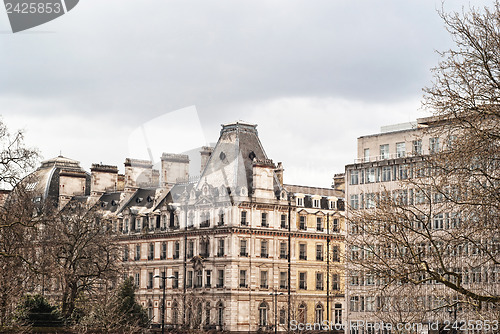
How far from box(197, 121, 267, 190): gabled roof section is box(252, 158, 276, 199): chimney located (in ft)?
4.47

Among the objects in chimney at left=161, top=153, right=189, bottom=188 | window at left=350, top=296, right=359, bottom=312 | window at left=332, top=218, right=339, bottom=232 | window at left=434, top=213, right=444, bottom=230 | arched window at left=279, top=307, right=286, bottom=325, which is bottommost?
arched window at left=279, top=307, right=286, bottom=325

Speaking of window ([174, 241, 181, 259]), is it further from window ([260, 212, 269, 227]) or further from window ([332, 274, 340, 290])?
window ([332, 274, 340, 290])

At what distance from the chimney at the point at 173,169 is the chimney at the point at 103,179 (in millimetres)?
11136

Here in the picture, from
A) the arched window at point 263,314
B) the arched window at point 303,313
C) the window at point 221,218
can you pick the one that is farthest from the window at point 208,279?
the arched window at point 303,313

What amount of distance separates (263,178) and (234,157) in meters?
4.62

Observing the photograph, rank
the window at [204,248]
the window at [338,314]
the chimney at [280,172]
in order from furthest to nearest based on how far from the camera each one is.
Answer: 1. the chimney at [280,172]
2. the window at [338,314]
3. the window at [204,248]

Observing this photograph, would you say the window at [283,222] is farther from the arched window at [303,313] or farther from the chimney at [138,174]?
the chimney at [138,174]

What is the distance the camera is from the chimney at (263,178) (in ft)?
329

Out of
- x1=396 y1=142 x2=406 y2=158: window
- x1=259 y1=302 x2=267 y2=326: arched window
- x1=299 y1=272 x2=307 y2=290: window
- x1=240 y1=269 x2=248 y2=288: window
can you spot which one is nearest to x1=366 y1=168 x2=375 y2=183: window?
x1=396 y1=142 x2=406 y2=158: window

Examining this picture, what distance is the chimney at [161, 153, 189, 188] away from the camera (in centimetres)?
11344

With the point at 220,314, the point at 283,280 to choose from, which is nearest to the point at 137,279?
the point at 220,314

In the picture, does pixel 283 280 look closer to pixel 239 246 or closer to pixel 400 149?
pixel 239 246

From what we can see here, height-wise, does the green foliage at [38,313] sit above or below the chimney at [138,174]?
below

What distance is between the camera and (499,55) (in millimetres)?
29766
